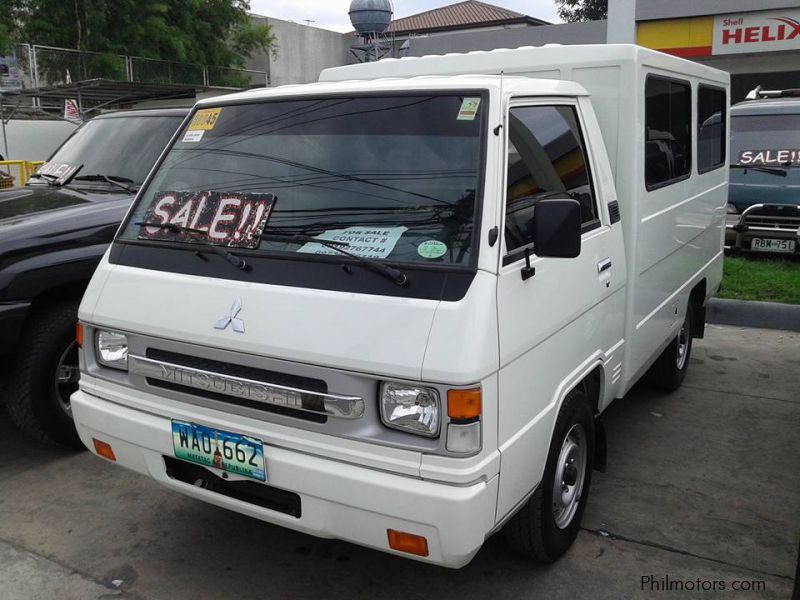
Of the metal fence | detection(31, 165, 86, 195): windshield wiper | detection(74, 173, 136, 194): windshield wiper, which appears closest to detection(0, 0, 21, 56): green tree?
the metal fence

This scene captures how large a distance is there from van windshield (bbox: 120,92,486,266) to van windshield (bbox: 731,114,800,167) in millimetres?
7685

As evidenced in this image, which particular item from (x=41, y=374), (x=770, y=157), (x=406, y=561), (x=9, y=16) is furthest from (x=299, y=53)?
(x=406, y=561)

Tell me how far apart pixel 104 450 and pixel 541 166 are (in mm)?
2222

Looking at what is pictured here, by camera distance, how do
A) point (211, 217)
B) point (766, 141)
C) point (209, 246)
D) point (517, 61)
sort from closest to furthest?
point (209, 246)
point (211, 217)
point (517, 61)
point (766, 141)

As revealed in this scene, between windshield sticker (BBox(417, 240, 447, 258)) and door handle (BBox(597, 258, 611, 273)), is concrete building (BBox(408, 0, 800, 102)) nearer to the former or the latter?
door handle (BBox(597, 258, 611, 273))

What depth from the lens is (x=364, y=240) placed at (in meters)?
2.83

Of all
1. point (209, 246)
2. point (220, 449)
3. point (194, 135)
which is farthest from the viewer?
point (194, 135)

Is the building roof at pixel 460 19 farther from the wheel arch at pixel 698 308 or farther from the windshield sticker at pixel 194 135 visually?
the windshield sticker at pixel 194 135

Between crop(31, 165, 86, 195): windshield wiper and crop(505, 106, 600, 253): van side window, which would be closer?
crop(505, 106, 600, 253): van side window

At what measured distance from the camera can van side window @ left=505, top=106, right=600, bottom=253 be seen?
9.61ft

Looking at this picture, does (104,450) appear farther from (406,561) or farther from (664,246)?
(664,246)

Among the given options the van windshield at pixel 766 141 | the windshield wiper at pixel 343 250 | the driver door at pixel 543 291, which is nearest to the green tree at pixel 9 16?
the van windshield at pixel 766 141

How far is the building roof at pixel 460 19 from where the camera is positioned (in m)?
35.4

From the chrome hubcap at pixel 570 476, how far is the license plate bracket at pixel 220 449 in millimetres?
1308
